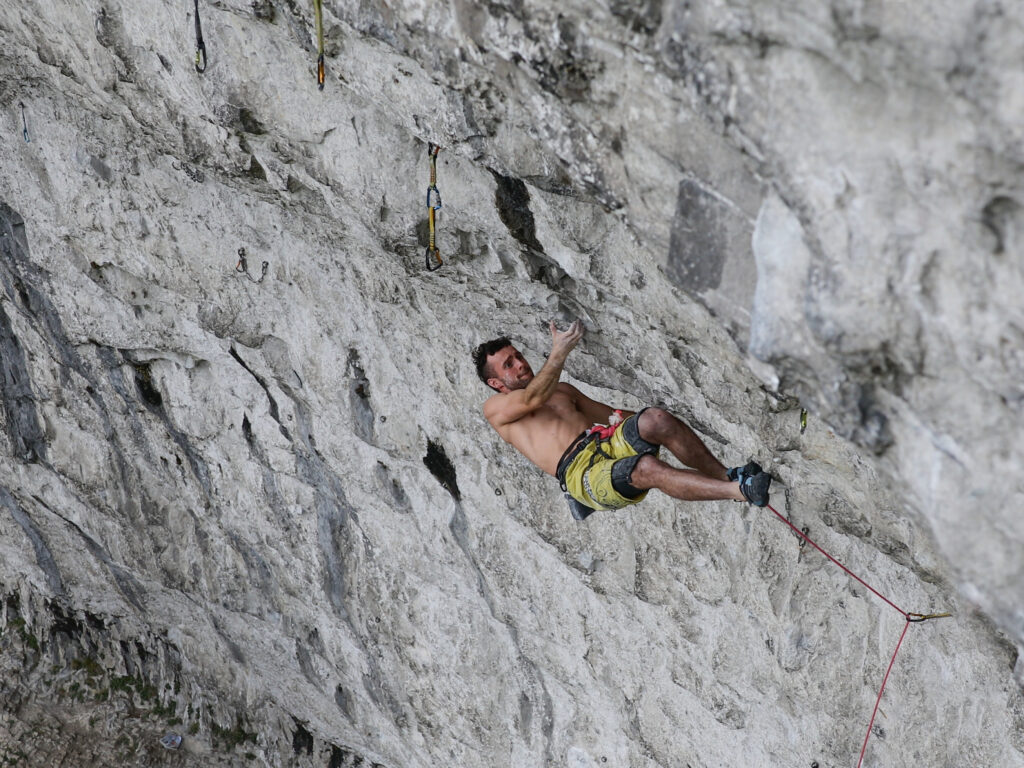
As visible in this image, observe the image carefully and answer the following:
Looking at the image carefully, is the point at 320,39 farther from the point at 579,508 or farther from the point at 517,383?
the point at 579,508

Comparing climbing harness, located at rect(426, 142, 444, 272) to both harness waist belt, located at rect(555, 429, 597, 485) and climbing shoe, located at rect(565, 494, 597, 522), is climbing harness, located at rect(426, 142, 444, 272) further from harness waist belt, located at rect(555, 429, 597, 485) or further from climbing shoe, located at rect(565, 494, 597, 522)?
climbing shoe, located at rect(565, 494, 597, 522)

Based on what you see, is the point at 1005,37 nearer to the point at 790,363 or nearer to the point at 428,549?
the point at 790,363

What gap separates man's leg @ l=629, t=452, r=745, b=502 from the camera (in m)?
4.20

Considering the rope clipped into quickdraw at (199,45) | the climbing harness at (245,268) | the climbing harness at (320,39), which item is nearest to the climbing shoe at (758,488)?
the climbing harness at (320,39)

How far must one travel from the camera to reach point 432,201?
A: 17.0ft

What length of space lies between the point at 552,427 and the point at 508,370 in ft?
1.19

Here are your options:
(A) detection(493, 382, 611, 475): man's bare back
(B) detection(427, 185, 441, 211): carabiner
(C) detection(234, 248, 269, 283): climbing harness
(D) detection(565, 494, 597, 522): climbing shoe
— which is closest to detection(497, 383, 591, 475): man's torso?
(A) detection(493, 382, 611, 475): man's bare back

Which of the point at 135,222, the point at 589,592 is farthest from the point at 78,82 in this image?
the point at 589,592

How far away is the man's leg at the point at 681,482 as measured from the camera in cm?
420

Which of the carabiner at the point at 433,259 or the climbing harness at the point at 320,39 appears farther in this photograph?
the carabiner at the point at 433,259

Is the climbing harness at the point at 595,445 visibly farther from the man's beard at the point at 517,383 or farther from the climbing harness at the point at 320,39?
the climbing harness at the point at 320,39

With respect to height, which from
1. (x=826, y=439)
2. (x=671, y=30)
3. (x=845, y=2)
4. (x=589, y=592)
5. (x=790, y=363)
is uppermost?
(x=845, y=2)

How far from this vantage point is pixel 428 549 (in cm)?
767

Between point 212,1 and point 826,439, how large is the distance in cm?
339
